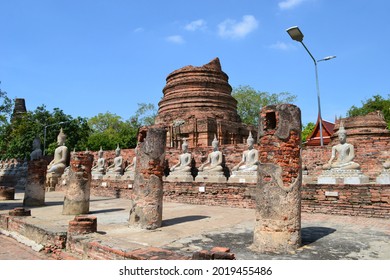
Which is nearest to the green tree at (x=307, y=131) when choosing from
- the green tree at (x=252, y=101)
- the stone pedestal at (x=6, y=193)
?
the green tree at (x=252, y=101)

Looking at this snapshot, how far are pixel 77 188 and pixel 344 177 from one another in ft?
23.6

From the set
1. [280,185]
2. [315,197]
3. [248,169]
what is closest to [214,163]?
[248,169]

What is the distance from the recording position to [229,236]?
573 centimetres

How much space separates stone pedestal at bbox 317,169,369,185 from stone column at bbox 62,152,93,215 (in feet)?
21.6

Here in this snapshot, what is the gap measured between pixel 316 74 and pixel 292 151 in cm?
934

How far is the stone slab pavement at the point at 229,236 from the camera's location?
4603 millimetres

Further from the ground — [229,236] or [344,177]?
[344,177]

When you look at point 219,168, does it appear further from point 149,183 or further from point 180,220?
point 149,183

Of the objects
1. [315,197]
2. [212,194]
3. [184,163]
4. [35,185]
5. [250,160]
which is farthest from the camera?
[184,163]

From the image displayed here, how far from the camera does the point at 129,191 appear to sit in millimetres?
13305

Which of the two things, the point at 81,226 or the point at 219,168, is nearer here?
the point at 81,226

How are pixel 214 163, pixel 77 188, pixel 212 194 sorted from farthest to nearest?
1. pixel 214 163
2. pixel 212 194
3. pixel 77 188

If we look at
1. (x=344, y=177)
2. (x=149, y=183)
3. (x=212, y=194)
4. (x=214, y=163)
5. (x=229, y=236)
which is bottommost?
(x=229, y=236)

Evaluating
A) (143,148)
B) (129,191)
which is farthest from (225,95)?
(143,148)
